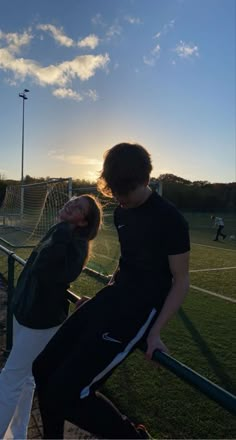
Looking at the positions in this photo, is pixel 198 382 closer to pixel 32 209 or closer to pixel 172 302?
pixel 172 302

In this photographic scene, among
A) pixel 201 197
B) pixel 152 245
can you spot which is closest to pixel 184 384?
pixel 152 245

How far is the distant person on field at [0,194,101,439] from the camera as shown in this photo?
108 inches

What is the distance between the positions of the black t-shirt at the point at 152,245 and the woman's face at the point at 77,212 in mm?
616

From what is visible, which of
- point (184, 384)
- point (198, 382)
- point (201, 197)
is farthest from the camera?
point (201, 197)

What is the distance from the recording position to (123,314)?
2.17m

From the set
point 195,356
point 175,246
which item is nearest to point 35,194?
point 195,356

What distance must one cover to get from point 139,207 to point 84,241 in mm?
671

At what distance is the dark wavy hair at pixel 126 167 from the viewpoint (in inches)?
86.6

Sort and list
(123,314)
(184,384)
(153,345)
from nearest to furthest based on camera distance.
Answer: (153,345) < (123,314) < (184,384)

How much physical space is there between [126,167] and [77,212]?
0.81m

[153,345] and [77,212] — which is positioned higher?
[77,212]

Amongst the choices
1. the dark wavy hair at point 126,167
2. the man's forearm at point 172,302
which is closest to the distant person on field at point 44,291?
the dark wavy hair at point 126,167

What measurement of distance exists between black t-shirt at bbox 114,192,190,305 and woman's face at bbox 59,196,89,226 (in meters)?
0.62

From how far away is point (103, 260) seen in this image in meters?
13.2
